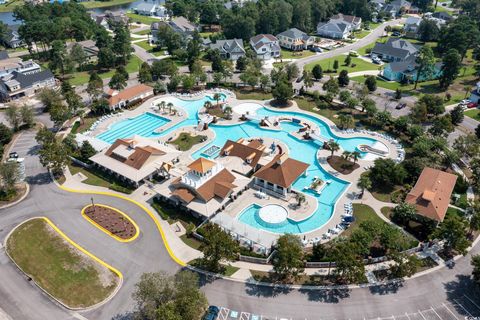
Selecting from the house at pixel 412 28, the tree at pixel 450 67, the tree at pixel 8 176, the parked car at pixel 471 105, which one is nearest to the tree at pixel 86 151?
the tree at pixel 8 176

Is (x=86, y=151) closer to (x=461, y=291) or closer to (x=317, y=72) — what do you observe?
(x=461, y=291)

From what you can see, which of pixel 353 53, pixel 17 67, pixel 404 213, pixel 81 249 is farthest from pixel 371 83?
pixel 17 67

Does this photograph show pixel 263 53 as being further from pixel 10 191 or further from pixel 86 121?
pixel 10 191

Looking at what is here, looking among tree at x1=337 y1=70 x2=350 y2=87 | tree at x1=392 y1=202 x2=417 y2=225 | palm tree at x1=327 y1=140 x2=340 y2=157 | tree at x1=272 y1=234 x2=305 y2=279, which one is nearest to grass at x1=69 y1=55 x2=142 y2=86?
tree at x1=337 y1=70 x2=350 y2=87

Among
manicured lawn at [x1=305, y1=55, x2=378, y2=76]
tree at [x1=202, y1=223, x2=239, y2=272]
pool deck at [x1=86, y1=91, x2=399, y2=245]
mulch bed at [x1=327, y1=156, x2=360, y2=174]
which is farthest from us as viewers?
manicured lawn at [x1=305, y1=55, x2=378, y2=76]

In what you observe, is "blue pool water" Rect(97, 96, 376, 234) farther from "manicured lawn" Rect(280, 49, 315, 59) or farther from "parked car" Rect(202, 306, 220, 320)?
"manicured lawn" Rect(280, 49, 315, 59)
